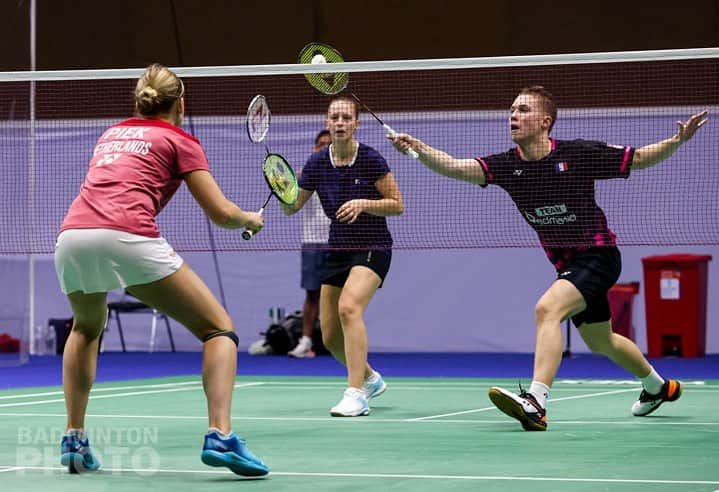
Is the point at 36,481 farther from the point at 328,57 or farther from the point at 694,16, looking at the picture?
the point at 694,16

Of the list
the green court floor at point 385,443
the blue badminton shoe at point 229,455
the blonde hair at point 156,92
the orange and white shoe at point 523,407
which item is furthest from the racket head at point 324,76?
the blue badminton shoe at point 229,455

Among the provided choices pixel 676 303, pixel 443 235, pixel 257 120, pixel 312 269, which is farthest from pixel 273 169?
pixel 676 303

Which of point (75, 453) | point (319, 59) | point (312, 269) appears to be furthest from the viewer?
point (312, 269)

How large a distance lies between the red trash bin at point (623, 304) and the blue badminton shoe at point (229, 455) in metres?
11.4

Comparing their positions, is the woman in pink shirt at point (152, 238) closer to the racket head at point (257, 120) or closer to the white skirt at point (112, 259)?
the white skirt at point (112, 259)

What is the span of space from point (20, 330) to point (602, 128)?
6.66 metres

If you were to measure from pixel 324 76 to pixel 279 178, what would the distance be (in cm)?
293

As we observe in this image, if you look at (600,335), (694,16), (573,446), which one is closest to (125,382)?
(600,335)

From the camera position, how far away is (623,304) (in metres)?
16.9

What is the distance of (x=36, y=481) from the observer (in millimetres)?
6000

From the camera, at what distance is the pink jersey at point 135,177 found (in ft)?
19.3

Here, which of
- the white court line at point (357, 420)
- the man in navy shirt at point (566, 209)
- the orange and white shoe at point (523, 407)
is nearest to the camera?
the orange and white shoe at point (523, 407)

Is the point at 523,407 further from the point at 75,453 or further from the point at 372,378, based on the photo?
the point at 75,453

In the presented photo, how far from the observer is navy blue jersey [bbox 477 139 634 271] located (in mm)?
8648
